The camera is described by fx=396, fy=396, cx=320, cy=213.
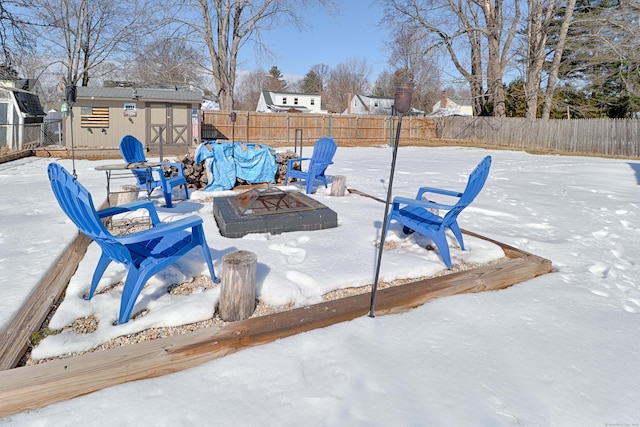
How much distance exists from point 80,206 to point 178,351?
0.87 meters

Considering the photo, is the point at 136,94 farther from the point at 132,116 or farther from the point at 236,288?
the point at 236,288

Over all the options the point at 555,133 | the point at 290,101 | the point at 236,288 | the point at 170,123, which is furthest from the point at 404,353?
the point at 290,101

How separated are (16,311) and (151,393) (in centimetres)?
119

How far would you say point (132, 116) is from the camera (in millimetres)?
15477

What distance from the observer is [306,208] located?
13.5 feet

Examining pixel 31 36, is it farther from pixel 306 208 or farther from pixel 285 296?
pixel 285 296

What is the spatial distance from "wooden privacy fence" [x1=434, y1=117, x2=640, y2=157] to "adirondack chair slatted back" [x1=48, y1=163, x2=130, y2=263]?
20457mm

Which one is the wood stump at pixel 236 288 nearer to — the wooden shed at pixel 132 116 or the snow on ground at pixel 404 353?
the snow on ground at pixel 404 353

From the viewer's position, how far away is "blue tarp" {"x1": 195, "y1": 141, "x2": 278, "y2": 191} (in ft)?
21.8

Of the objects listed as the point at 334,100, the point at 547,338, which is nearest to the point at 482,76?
the point at 547,338

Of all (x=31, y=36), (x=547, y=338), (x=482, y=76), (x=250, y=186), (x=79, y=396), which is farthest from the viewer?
(x=482, y=76)

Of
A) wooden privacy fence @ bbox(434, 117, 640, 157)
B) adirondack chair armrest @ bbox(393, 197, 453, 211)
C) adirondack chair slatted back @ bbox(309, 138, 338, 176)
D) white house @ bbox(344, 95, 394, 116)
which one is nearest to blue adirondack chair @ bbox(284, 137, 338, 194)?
adirondack chair slatted back @ bbox(309, 138, 338, 176)

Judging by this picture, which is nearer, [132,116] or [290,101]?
[132,116]

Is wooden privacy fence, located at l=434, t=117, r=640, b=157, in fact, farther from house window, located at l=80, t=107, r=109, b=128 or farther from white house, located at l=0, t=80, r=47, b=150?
white house, located at l=0, t=80, r=47, b=150
